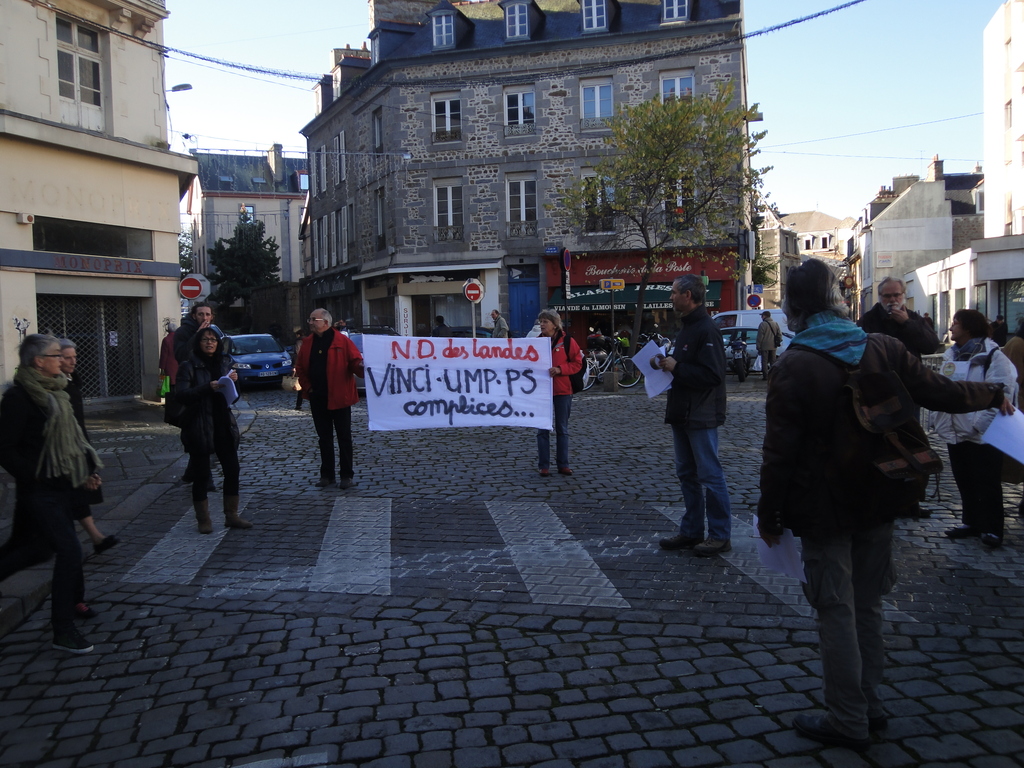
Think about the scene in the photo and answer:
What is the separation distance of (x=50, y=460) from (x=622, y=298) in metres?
28.5

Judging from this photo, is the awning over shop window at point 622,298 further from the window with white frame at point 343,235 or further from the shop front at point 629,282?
the window with white frame at point 343,235

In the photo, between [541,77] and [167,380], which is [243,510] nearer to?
[167,380]

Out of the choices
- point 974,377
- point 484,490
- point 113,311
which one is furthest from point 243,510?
point 113,311

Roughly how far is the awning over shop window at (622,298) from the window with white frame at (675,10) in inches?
372

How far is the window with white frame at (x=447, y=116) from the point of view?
32.5 m

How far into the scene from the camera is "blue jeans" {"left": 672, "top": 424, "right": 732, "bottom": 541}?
583 centimetres

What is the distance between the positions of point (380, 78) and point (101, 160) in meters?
17.9

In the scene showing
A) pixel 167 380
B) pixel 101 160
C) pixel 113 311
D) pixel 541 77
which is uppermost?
pixel 541 77

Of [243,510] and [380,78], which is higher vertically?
[380,78]

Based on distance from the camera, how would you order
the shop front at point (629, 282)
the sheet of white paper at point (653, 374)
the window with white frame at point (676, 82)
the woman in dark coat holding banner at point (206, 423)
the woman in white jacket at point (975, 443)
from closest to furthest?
the woman in white jacket at point (975, 443) < the sheet of white paper at point (653, 374) < the woman in dark coat holding banner at point (206, 423) < the window with white frame at point (676, 82) < the shop front at point (629, 282)

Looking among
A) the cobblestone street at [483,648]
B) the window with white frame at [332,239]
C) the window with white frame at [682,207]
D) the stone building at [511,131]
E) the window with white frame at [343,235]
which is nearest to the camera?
the cobblestone street at [483,648]

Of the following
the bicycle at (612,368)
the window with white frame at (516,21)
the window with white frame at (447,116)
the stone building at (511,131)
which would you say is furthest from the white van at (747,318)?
the window with white frame at (516,21)

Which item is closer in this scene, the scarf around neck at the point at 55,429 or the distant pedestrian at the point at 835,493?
the distant pedestrian at the point at 835,493

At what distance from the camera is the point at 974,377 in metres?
5.91
